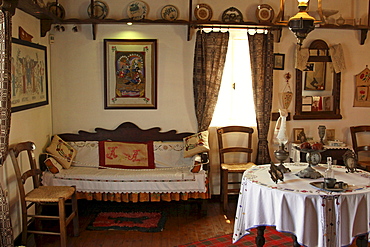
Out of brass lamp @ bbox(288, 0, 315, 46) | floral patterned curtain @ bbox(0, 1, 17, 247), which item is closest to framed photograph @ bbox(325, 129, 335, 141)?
brass lamp @ bbox(288, 0, 315, 46)

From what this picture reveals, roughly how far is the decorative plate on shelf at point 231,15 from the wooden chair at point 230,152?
53.7 inches

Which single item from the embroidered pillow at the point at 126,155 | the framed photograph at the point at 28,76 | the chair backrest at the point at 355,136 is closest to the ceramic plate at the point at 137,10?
the framed photograph at the point at 28,76

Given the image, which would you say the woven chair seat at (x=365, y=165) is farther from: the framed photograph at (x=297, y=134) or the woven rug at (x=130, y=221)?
the woven rug at (x=130, y=221)

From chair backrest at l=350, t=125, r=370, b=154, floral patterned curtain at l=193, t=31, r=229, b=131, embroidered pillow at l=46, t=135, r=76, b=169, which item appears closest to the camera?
embroidered pillow at l=46, t=135, r=76, b=169

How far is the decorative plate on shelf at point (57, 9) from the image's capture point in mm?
5059

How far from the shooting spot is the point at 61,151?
4969 millimetres

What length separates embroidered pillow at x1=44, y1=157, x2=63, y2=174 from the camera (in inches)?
183

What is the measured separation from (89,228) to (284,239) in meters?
2.02

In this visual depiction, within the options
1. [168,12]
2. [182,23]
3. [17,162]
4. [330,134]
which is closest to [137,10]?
[168,12]

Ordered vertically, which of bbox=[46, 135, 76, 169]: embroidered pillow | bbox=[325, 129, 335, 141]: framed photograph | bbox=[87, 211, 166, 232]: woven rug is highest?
bbox=[325, 129, 335, 141]: framed photograph

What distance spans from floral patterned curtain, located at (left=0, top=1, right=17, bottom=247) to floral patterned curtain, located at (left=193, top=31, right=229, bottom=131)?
8.12ft

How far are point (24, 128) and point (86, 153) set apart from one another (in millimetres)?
1055

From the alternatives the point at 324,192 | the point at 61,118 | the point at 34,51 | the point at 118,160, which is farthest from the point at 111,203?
the point at 324,192

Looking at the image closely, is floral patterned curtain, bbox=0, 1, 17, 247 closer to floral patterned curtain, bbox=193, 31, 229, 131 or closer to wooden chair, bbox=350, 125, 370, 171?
floral patterned curtain, bbox=193, 31, 229, 131
